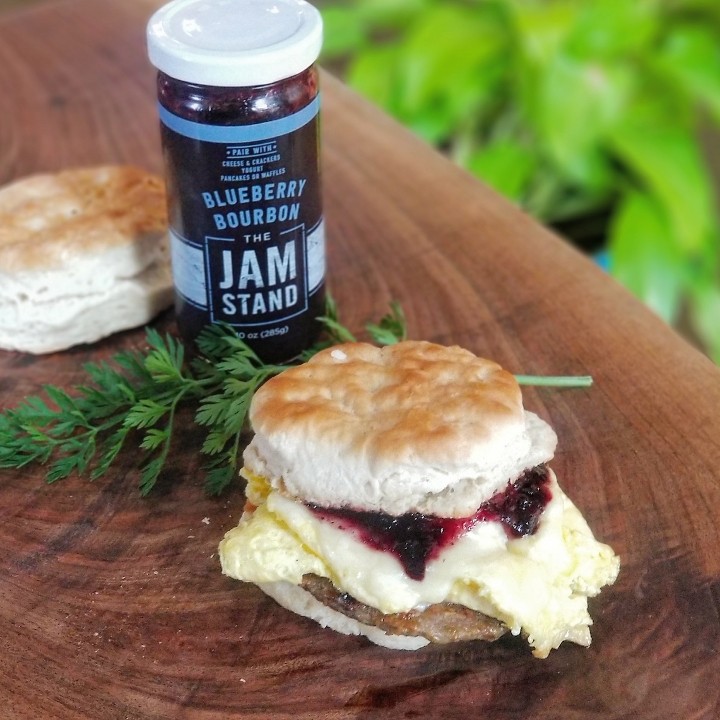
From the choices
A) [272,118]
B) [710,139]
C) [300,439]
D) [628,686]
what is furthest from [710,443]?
[710,139]

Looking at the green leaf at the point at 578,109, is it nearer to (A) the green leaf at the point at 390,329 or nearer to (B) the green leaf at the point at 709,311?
(B) the green leaf at the point at 709,311

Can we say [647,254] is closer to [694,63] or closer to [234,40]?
[694,63]

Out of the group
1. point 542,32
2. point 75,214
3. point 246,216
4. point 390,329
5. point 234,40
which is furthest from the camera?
point 542,32

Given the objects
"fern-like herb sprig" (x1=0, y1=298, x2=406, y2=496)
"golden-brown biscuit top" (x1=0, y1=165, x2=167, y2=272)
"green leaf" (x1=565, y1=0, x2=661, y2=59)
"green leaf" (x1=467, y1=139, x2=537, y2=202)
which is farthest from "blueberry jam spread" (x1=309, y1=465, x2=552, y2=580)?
"green leaf" (x1=565, y1=0, x2=661, y2=59)

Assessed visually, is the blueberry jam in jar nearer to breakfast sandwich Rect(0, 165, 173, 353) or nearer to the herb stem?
breakfast sandwich Rect(0, 165, 173, 353)

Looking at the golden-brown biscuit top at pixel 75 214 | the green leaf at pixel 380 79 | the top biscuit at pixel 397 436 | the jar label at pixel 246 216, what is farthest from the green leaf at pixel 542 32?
the top biscuit at pixel 397 436

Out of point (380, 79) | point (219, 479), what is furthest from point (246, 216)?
point (380, 79)

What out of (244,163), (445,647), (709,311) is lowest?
(709,311)
